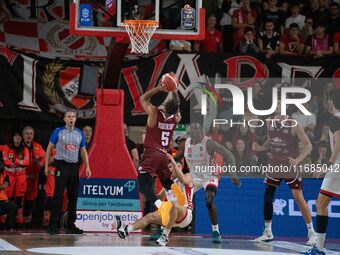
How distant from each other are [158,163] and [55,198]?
2.37 m

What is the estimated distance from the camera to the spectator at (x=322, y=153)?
1540cm

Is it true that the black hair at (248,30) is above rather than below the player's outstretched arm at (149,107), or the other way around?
above

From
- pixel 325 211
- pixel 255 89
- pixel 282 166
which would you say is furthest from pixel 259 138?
pixel 325 211

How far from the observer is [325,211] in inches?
391

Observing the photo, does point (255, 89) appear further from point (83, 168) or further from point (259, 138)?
point (83, 168)

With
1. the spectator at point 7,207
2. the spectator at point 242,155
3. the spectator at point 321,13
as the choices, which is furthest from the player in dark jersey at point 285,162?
the spectator at point 321,13

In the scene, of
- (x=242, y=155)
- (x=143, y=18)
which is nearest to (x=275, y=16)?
(x=242, y=155)

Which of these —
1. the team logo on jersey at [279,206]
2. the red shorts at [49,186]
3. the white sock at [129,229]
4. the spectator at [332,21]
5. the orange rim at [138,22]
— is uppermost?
the spectator at [332,21]

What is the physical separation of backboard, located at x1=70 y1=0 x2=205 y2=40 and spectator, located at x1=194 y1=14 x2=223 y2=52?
3.07m

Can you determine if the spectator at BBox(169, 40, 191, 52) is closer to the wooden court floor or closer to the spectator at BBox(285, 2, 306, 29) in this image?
the spectator at BBox(285, 2, 306, 29)

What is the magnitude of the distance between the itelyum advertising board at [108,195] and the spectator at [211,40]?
4101 millimetres

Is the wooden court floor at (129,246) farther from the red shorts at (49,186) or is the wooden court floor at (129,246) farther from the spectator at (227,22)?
the spectator at (227,22)

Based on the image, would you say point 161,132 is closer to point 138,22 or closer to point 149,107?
point 149,107

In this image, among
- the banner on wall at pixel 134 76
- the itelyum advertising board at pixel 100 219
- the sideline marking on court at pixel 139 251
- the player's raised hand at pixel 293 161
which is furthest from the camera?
the banner on wall at pixel 134 76
